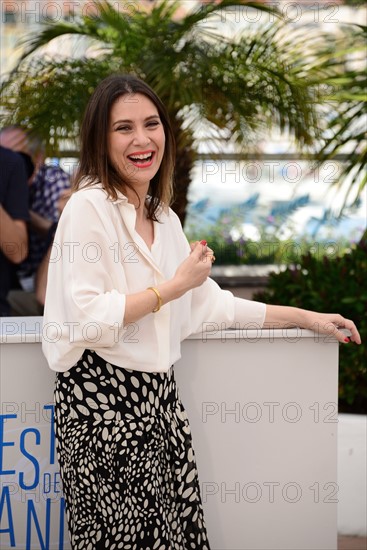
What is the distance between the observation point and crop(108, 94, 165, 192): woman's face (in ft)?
8.29

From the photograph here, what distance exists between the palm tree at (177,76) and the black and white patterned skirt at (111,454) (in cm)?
242

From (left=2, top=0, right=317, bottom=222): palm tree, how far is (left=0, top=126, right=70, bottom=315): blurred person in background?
0.28 feet

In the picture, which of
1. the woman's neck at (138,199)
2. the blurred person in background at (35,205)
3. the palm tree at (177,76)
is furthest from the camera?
the palm tree at (177,76)

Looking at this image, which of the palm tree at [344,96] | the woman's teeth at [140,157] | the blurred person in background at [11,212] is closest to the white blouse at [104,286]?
the woman's teeth at [140,157]

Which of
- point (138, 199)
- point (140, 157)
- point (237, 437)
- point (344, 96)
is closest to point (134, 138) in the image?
point (140, 157)

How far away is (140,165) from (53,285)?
0.41m

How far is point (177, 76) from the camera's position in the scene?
4.78m

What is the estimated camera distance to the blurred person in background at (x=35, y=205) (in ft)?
15.2

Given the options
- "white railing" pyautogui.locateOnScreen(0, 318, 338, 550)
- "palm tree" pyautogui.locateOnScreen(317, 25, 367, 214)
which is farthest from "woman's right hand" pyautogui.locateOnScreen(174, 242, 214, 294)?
"palm tree" pyautogui.locateOnScreen(317, 25, 367, 214)

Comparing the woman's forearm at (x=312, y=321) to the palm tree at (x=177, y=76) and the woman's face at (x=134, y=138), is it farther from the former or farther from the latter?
the palm tree at (x=177, y=76)

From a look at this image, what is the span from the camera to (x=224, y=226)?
294 inches

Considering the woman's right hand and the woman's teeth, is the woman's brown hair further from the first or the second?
the woman's right hand

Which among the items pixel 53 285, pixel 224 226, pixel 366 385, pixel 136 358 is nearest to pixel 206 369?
pixel 136 358

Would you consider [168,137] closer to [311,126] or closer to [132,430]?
[132,430]
